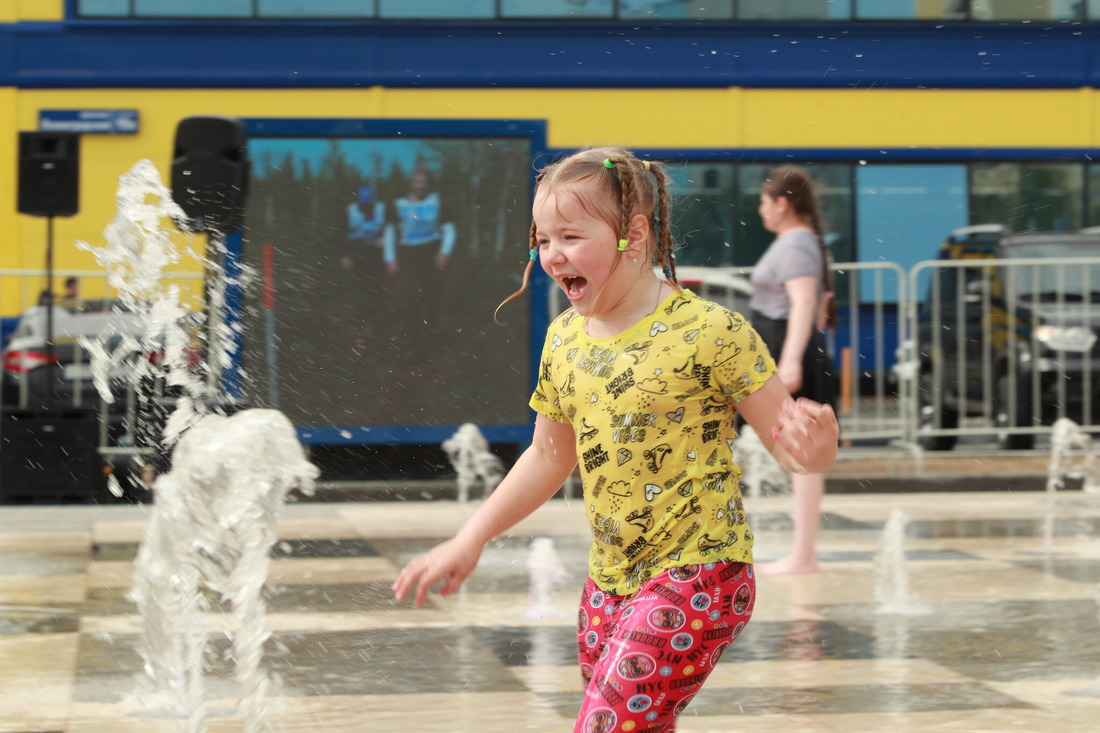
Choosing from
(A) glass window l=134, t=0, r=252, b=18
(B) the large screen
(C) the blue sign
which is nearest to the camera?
(B) the large screen

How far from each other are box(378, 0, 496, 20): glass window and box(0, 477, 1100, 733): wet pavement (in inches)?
406

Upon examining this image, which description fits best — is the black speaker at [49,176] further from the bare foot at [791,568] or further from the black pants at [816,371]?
the bare foot at [791,568]

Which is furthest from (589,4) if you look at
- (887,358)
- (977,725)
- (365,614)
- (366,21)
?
(977,725)

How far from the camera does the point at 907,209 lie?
19.0 meters

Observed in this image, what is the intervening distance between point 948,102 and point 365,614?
14623mm

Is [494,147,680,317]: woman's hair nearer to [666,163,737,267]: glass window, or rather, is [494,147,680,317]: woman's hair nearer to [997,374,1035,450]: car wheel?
[997,374,1035,450]: car wheel

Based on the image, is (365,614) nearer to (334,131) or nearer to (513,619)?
(513,619)

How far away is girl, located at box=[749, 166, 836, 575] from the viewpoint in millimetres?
6895

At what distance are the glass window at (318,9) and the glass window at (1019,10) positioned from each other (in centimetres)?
713

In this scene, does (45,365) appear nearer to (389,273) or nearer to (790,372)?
(389,273)

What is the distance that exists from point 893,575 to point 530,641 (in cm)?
220

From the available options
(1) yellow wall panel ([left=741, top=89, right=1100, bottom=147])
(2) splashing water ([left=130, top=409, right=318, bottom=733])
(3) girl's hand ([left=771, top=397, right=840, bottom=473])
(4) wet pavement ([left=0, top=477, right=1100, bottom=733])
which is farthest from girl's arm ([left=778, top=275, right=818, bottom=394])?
(1) yellow wall panel ([left=741, top=89, right=1100, bottom=147])

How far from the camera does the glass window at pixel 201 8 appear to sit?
59.6 feet

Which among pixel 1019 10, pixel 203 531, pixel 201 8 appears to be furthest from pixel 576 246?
pixel 1019 10
